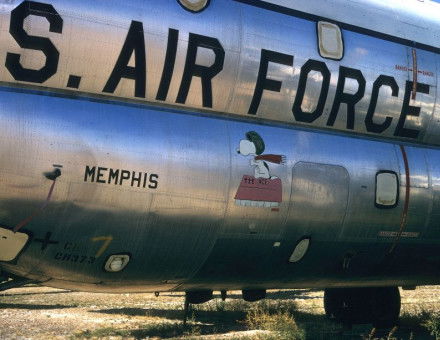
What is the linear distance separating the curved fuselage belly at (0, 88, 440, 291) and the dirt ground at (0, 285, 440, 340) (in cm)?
236

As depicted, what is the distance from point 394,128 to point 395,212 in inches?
60.2

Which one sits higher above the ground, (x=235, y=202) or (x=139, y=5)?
(x=139, y=5)

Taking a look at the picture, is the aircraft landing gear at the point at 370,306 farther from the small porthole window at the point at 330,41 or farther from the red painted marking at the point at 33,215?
the red painted marking at the point at 33,215

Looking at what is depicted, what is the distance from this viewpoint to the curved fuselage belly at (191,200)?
7.85 m

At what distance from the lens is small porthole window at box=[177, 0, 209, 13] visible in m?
8.93

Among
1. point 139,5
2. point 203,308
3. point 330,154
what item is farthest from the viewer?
point 203,308

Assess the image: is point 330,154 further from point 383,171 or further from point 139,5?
point 139,5

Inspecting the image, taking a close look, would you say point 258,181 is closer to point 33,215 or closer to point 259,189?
point 259,189

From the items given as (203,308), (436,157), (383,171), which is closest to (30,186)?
(383,171)

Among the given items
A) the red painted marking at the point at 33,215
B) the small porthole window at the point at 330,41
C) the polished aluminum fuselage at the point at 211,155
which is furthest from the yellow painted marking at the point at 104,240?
the small porthole window at the point at 330,41

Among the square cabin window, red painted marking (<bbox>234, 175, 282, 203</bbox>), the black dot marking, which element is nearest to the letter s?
the black dot marking

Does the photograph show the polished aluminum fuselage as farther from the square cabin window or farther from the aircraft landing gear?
the aircraft landing gear

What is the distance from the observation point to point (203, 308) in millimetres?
20750

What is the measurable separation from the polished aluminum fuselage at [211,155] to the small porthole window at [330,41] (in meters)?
0.13
